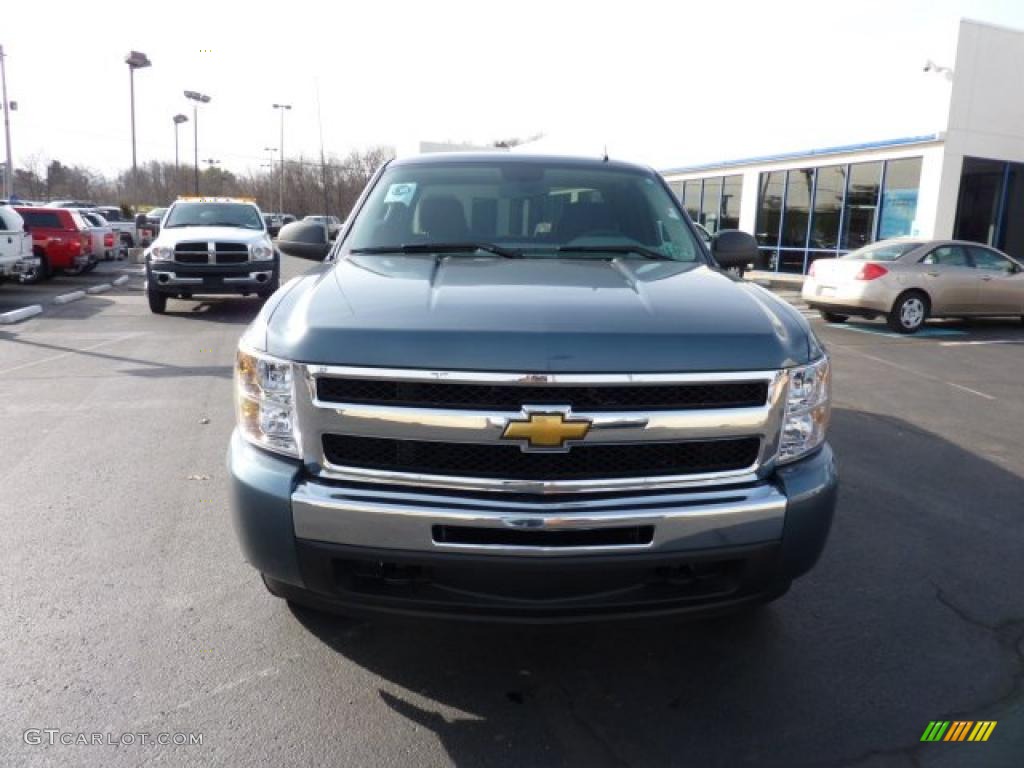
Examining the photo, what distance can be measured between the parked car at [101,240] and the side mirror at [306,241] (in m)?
19.4

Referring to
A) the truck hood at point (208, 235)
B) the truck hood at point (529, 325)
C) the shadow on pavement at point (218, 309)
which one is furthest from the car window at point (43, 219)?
the truck hood at point (529, 325)

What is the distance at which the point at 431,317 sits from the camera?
2.51 metres

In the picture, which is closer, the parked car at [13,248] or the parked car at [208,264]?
the parked car at [208,264]

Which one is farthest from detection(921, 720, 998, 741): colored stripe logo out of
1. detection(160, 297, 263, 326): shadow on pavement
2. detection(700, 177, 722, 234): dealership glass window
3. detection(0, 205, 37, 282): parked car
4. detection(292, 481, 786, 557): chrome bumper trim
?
detection(700, 177, 722, 234): dealership glass window

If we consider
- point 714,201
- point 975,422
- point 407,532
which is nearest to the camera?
point 407,532

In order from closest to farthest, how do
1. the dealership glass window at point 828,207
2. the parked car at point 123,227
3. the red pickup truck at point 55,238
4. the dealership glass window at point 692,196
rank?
the red pickup truck at point 55,238
the dealership glass window at point 828,207
the dealership glass window at point 692,196
the parked car at point 123,227

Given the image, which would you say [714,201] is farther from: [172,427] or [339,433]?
[339,433]

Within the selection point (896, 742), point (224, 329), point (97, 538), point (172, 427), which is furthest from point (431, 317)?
point (224, 329)

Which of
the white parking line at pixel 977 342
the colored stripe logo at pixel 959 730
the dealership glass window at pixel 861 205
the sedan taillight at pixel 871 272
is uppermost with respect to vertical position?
the dealership glass window at pixel 861 205

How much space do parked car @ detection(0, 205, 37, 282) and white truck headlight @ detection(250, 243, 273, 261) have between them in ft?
17.1

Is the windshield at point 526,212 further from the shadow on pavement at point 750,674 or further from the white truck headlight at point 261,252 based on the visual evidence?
the white truck headlight at point 261,252

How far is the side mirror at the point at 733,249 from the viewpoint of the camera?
4.26 metres

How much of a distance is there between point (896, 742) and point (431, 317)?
2.05 m

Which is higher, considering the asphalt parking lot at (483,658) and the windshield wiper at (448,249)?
the windshield wiper at (448,249)
